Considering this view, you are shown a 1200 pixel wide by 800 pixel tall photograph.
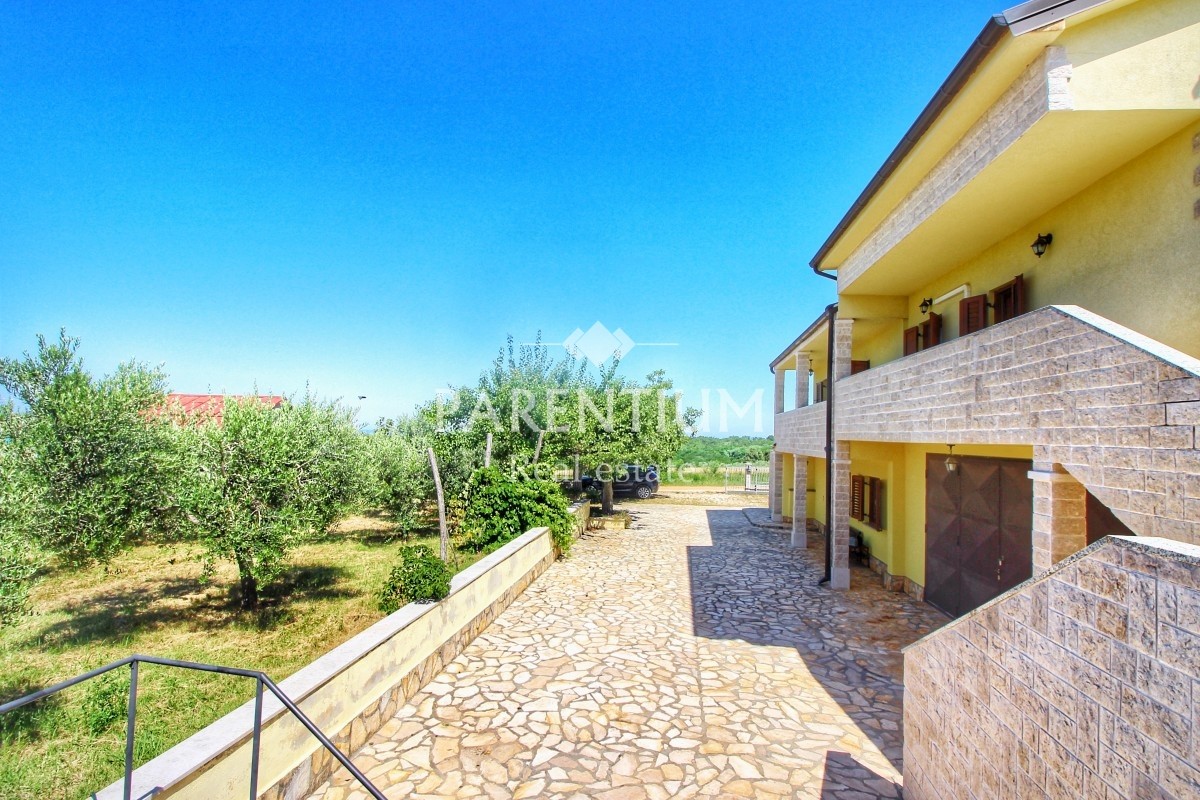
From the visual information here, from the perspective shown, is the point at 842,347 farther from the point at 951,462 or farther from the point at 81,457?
the point at 81,457

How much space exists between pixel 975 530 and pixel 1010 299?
3351 mm

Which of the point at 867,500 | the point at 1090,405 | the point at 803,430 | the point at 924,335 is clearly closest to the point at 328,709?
the point at 1090,405

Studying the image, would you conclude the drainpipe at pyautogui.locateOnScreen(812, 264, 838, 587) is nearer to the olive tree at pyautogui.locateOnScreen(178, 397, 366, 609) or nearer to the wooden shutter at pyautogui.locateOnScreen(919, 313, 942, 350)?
the wooden shutter at pyautogui.locateOnScreen(919, 313, 942, 350)

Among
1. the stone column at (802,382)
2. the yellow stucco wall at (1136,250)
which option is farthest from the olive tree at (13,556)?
the stone column at (802,382)

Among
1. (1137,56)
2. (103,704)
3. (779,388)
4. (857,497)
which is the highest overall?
(1137,56)

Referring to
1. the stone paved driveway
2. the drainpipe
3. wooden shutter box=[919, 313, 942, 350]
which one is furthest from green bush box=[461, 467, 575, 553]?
wooden shutter box=[919, 313, 942, 350]

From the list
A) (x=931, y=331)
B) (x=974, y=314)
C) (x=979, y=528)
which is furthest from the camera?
(x=931, y=331)

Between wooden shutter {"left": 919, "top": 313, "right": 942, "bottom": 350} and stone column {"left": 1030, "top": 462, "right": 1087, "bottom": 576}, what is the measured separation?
500 cm

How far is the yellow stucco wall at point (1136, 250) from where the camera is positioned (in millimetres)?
4168

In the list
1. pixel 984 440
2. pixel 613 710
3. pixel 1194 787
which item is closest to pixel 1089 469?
pixel 984 440

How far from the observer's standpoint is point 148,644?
7.27 m

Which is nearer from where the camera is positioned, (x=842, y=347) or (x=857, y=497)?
(x=842, y=347)

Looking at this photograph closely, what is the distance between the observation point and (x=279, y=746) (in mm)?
3709

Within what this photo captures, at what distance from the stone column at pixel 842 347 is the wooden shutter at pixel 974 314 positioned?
2685mm
